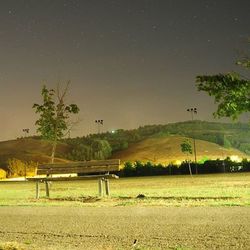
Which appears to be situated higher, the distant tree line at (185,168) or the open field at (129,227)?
the distant tree line at (185,168)

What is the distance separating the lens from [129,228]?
8180mm

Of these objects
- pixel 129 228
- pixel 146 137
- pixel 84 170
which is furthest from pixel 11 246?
pixel 146 137

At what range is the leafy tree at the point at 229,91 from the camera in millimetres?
15398

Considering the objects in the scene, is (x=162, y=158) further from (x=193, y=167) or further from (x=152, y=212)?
(x=152, y=212)

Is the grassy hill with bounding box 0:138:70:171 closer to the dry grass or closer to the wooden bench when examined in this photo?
the wooden bench

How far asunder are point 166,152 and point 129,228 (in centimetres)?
8831

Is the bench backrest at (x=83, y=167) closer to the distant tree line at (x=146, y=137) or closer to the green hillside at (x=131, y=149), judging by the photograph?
the green hillside at (x=131, y=149)

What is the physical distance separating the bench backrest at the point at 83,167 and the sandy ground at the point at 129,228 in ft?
14.9

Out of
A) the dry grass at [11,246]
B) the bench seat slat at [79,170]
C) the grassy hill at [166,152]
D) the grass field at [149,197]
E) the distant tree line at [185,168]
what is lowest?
the dry grass at [11,246]

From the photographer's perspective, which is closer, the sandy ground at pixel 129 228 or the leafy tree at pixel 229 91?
the sandy ground at pixel 129 228

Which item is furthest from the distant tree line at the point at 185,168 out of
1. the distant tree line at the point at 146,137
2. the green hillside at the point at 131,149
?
the distant tree line at the point at 146,137

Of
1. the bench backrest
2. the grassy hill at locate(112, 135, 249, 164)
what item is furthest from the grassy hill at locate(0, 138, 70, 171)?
the bench backrest

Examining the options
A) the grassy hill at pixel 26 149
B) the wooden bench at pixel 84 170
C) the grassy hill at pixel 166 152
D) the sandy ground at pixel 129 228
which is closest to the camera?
the sandy ground at pixel 129 228

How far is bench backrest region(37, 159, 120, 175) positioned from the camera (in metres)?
15.9
